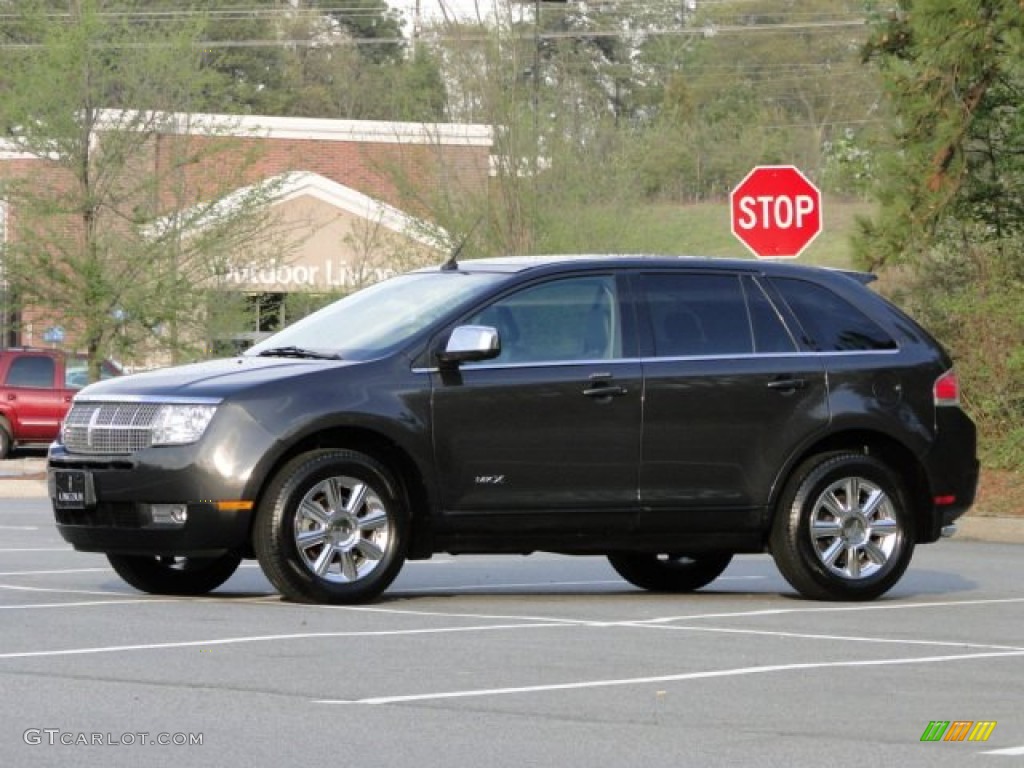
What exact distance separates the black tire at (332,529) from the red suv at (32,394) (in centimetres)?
2295

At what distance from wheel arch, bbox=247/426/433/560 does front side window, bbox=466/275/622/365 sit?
0.70 metres

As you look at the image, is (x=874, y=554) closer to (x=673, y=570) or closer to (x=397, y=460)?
(x=673, y=570)

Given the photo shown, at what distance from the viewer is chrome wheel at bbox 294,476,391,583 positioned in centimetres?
1166

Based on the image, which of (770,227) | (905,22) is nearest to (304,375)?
(770,227)

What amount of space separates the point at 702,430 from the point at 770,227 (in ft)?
29.4

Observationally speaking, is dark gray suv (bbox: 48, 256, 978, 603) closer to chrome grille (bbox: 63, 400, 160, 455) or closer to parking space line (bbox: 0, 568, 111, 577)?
chrome grille (bbox: 63, 400, 160, 455)

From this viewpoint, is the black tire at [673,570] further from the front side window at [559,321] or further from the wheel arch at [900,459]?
the front side window at [559,321]

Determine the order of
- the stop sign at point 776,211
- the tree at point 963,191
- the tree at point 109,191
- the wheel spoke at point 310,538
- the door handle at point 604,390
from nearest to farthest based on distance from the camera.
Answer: the wheel spoke at point 310,538 → the door handle at point 604,390 → the tree at point 963,191 → the stop sign at point 776,211 → the tree at point 109,191

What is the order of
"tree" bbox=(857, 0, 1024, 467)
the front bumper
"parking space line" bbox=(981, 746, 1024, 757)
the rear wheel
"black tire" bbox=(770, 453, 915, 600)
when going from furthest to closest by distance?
the rear wheel < "tree" bbox=(857, 0, 1024, 467) < "black tire" bbox=(770, 453, 915, 600) < the front bumper < "parking space line" bbox=(981, 746, 1024, 757)

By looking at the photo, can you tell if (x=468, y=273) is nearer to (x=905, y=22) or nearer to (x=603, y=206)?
(x=905, y=22)

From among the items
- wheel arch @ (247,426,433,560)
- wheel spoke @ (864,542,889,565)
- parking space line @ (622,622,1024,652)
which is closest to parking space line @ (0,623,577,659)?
parking space line @ (622,622,1024,652)

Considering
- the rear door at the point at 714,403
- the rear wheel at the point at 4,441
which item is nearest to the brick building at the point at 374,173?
the rear wheel at the point at 4,441

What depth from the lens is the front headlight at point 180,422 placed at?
11.6 metres

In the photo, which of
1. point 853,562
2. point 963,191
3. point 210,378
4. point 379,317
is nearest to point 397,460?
point 379,317
